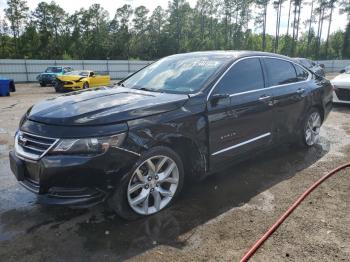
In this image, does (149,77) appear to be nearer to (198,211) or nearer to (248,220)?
(198,211)

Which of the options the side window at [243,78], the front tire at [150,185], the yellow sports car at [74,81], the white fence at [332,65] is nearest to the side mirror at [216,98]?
the side window at [243,78]

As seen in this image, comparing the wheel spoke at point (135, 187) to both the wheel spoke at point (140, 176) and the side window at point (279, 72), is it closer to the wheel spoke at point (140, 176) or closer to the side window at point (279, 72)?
the wheel spoke at point (140, 176)

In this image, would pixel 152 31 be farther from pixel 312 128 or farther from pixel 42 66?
pixel 312 128

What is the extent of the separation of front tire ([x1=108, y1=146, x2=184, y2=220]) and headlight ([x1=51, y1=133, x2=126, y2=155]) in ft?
1.19

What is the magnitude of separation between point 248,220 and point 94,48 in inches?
2607

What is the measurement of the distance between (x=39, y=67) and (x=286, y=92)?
2993 cm

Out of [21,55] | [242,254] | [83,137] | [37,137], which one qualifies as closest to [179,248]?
[242,254]

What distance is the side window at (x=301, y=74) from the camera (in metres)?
5.54

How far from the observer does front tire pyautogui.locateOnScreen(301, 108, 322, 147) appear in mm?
5730

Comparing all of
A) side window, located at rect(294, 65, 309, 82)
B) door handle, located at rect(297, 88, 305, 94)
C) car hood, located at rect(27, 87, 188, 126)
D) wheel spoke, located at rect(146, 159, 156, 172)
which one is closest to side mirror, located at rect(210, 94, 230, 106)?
car hood, located at rect(27, 87, 188, 126)

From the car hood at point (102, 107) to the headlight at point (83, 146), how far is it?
17cm

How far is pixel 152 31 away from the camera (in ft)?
238

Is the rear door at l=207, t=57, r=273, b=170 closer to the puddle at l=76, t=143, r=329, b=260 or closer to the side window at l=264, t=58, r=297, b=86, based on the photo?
the side window at l=264, t=58, r=297, b=86

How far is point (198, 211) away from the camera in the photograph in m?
3.68
